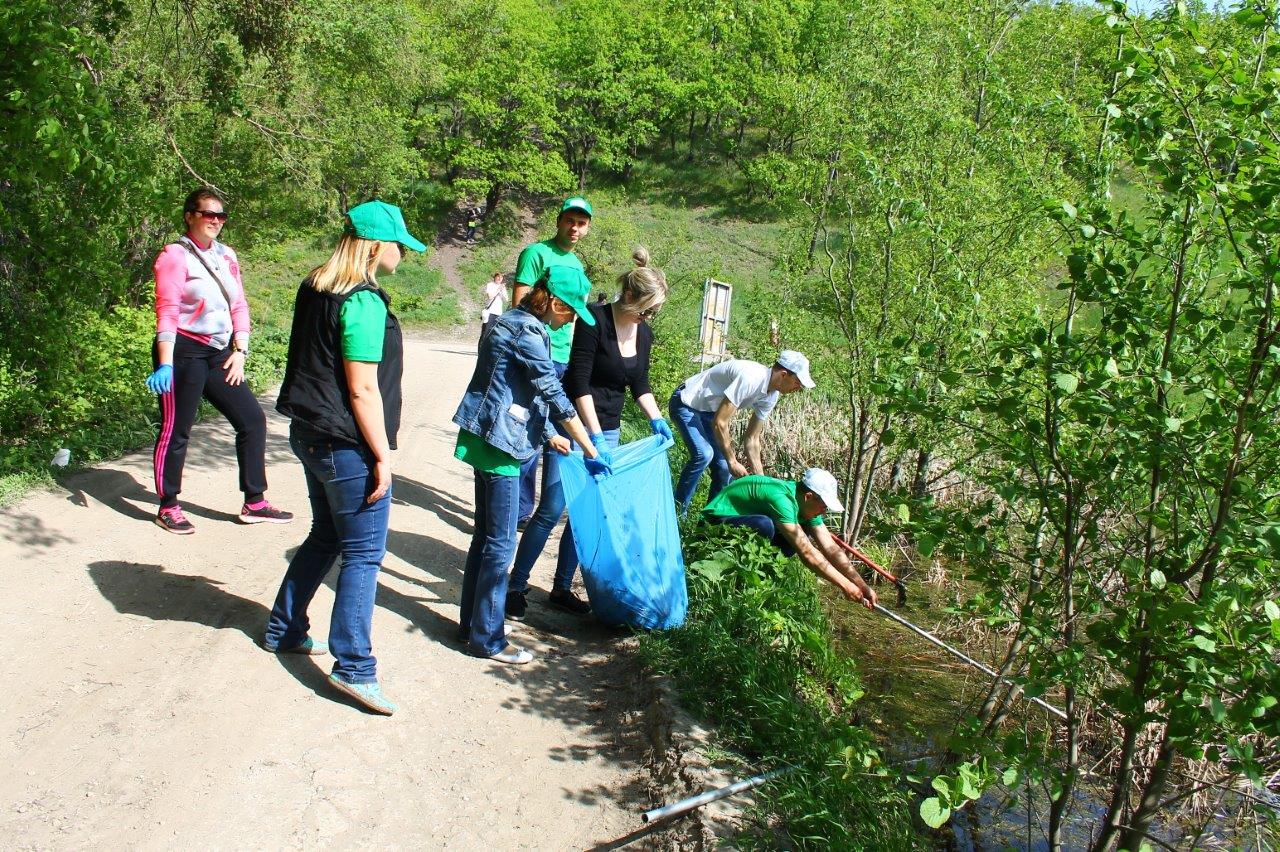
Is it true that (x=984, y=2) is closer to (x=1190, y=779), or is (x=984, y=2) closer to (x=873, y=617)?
(x=873, y=617)

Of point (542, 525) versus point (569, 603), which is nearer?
point (542, 525)

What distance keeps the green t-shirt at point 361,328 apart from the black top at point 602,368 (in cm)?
159

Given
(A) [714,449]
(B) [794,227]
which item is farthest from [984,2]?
(A) [714,449]

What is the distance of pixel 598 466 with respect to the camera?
4.27m

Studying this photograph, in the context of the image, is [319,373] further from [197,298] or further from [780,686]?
[780,686]

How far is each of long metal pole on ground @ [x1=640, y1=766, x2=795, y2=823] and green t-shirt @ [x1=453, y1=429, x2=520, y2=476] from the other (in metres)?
1.50

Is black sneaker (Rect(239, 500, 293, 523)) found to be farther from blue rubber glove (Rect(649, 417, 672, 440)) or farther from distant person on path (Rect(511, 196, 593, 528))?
blue rubber glove (Rect(649, 417, 672, 440))

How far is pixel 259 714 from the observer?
3480mm

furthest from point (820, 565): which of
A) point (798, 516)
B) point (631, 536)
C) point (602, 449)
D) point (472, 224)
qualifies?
point (472, 224)

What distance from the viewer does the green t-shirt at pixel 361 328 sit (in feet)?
11.0

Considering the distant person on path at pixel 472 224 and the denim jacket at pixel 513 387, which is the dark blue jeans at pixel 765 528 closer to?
the denim jacket at pixel 513 387

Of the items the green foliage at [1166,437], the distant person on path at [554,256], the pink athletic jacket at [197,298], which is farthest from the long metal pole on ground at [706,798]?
the pink athletic jacket at [197,298]

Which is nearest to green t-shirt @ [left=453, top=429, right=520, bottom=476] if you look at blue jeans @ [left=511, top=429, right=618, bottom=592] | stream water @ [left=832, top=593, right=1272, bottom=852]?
blue jeans @ [left=511, top=429, right=618, bottom=592]

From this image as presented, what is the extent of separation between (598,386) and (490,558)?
130cm
